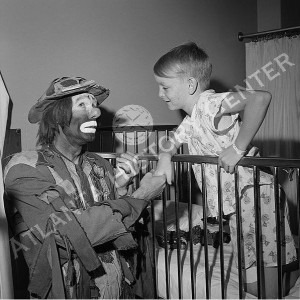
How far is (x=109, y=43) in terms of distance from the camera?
9.71 feet

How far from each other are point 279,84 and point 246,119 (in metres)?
2.57

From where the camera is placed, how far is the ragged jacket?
1.47 metres

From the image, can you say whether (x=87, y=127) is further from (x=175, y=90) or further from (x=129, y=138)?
(x=129, y=138)

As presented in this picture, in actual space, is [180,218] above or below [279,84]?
below

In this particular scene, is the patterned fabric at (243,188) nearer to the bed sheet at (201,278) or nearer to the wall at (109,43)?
the bed sheet at (201,278)

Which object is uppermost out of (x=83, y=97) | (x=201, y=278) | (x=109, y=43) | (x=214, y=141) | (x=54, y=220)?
(x=109, y=43)

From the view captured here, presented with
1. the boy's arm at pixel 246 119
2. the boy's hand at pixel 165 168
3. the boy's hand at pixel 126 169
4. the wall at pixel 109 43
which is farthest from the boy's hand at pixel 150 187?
the wall at pixel 109 43

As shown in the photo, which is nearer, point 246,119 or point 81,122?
point 246,119

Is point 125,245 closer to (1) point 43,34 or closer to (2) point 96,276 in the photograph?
(2) point 96,276

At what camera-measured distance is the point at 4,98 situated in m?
1.52

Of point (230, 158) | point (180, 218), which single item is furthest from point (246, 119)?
point (180, 218)

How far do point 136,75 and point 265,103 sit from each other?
1845mm

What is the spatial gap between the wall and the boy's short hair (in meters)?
1.03

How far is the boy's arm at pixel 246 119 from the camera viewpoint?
4.69 feet
